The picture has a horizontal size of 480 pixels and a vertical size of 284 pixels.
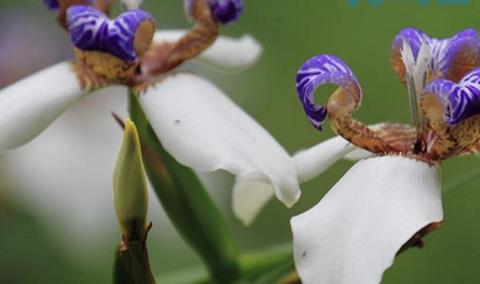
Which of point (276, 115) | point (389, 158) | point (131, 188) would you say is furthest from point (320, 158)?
point (276, 115)

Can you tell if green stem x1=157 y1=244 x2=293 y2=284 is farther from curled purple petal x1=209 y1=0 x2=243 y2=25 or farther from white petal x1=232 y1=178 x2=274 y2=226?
curled purple petal x1=209 y1=0 x2=243 y2=25

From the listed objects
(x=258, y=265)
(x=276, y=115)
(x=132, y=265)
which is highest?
(x=132, y=265)

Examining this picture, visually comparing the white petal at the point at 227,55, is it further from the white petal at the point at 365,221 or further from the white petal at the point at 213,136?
the white petal at the point at 365,221

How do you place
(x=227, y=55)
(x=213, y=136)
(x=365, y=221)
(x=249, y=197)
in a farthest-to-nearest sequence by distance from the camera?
(x=227, y=55)
(x=249, y=197)
(x=213, y=136)
(x=365, y=221)

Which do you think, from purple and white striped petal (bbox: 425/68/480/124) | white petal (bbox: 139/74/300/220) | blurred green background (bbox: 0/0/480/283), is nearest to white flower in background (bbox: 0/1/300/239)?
white petal (bbox: 139/74/300/220)

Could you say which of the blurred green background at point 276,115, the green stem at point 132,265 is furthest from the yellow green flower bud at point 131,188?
the blurred green background at point 276,115

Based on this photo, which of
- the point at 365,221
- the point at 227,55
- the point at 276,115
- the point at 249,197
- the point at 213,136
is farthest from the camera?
the point at 276,115

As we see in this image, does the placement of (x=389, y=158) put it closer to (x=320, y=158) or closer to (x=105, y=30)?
(x=320, y=158)
